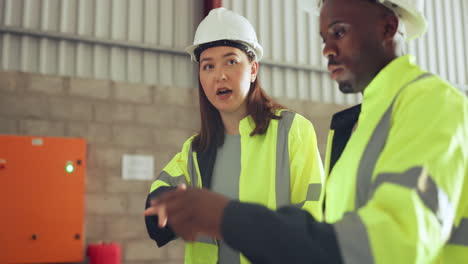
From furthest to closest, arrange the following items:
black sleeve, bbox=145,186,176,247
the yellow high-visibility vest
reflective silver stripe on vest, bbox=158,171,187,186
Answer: reflective silver stripe on vest, bbox=158,171,187,186 → black sleeve, bbox=145,186,176,247 → the yellow high-visibility vest

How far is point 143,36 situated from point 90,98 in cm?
89

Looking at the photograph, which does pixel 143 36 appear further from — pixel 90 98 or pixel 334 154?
pixel 334 154

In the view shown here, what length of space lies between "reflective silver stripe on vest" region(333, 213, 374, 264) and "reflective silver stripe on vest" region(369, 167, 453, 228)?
0.34ft

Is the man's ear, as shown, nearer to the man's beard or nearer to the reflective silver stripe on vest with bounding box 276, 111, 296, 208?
the man's beard

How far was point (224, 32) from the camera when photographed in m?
2.32

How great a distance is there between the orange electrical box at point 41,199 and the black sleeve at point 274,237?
3.77 meters

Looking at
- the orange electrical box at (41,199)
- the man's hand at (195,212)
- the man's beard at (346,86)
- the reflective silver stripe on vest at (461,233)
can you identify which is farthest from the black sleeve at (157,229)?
the orange electrical box at (41,199)

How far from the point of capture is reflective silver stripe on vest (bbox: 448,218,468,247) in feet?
3.32

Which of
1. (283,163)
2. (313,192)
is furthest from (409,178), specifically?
(283,163)

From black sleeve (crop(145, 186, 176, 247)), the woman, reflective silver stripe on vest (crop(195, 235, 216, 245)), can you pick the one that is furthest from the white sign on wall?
black sleeve (crop(145, 186, 176, 247))

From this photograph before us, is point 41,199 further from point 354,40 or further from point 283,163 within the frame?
point 354,40

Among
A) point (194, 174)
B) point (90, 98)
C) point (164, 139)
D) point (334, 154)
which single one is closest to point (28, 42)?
point (90, 98)

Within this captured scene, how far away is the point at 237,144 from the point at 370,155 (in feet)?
4.19

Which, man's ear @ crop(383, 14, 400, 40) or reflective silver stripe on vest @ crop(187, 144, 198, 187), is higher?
man's ear @ crop(383, 14, 400, 40)
